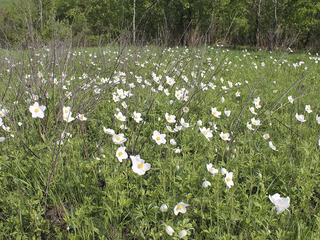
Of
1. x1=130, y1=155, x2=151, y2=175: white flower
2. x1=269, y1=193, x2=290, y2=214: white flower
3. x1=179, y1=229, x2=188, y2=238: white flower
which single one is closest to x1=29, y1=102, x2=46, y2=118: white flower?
x1=130, y1=155, x2=151, y2=175: white flower

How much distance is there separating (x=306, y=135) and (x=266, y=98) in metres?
1.36

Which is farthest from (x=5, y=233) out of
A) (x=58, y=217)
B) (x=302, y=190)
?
(x=302, y=190)

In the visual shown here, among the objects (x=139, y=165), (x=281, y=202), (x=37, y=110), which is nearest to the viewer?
(x=281, y=202)

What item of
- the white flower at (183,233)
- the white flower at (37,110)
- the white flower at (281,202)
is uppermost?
the white flower at (37,110)

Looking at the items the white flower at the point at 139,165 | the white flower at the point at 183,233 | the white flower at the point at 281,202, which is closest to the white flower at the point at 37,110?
the white flower at the point at 139,165

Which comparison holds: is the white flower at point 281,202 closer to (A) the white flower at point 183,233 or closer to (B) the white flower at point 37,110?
(A) the white flower at point 183,233

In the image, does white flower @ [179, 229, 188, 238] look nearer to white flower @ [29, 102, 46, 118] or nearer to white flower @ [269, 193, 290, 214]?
white flower @ [269, 193, 290, 214]

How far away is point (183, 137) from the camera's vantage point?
236 cm

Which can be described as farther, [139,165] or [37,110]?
[37,110]

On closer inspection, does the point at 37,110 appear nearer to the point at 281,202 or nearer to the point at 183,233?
the point at 183,233

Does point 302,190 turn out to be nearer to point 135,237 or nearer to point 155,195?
point 155,195

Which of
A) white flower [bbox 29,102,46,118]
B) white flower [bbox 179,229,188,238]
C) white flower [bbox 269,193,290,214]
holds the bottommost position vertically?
white flower [bbox 179,229,188,238]

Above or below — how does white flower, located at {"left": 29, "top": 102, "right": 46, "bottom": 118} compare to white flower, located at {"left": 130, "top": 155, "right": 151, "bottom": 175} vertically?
above

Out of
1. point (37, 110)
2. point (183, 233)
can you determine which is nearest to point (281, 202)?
point (183, 233)
